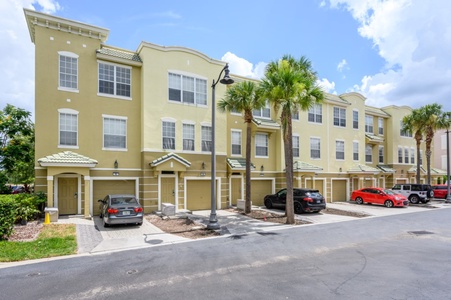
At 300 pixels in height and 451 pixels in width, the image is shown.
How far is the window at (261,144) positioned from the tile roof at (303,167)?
270 centimetres

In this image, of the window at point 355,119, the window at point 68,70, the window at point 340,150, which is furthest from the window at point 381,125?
the window at point 68,70

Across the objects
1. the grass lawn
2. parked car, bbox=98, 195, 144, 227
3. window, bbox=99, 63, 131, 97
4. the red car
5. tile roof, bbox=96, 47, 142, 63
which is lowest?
the red car

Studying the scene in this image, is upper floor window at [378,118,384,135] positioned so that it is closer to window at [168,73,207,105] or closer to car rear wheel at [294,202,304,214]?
car rear wheel at [294,202,304,214]

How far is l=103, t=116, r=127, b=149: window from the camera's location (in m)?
17.4

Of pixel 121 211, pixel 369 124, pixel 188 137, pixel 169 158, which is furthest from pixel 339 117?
pixel 121 211

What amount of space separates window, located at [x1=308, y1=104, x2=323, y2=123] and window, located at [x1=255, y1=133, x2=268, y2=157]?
17.6 ft

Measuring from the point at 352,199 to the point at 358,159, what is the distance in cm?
495

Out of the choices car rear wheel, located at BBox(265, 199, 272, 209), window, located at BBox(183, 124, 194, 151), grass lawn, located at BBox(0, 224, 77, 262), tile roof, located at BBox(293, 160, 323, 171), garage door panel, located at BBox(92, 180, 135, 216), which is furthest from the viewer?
tile roof, located at BBox(293, 160, 323, 171)

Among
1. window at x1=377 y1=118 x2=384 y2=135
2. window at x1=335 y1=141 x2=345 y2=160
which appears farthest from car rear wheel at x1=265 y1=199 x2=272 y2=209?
window at x1=377 y1=118 x2=384 y2=135

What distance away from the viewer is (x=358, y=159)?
1163 inches

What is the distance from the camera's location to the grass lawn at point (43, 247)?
894 centimetres

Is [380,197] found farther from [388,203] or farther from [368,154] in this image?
[368,154]

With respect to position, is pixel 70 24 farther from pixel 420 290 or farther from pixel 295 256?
pixel 420 290

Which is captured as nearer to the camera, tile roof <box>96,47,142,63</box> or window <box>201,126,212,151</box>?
tile roof <box>96,47,142,63</box>
